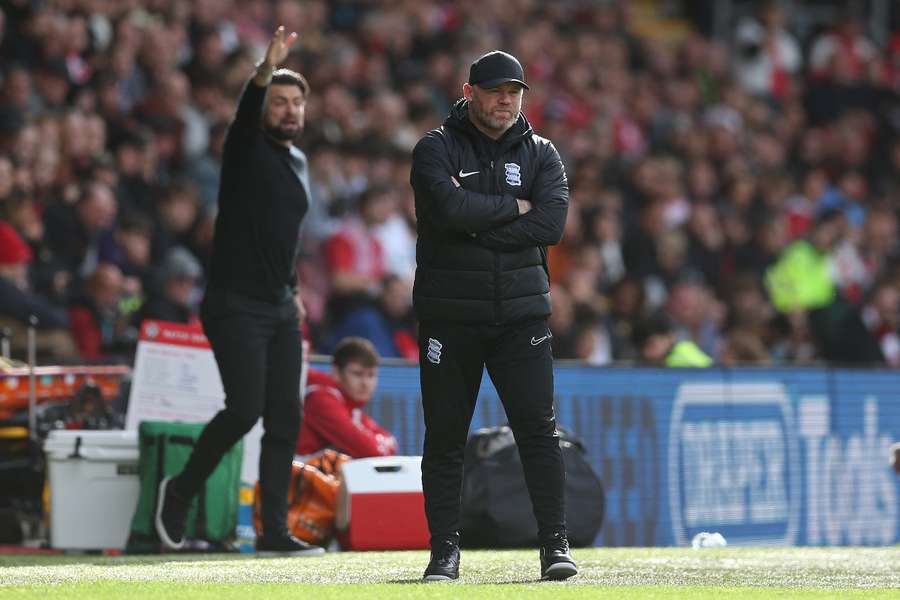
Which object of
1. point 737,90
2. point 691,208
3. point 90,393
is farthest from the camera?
point 737,90

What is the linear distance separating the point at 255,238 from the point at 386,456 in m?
2.21

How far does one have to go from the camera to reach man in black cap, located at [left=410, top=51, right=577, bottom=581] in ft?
22.5

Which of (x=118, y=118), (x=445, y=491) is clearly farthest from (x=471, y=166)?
(x=118, y=118)

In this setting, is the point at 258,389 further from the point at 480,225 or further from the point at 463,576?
the point at 480,225

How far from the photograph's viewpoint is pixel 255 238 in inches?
333

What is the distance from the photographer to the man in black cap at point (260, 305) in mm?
8344

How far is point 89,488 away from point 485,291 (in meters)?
3.37

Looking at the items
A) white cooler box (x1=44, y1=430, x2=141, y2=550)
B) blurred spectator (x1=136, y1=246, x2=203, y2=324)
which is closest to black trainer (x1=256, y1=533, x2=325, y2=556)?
white cooler box (x1=44, y1=430, x2=141, y2=550)

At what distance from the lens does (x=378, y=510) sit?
948cm

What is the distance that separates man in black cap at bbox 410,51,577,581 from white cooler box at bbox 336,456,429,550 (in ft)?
8.07

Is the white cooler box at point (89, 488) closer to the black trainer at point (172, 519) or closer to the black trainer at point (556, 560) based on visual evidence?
the black trainer at point (172, 519)

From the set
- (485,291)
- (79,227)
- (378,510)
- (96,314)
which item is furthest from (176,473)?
(79,227)

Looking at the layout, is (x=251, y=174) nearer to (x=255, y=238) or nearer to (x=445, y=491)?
(x=255, y=238)

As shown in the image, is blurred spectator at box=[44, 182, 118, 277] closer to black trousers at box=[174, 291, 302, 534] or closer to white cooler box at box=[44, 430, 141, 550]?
white cooler box at box=[44, 430, 141, 550]
